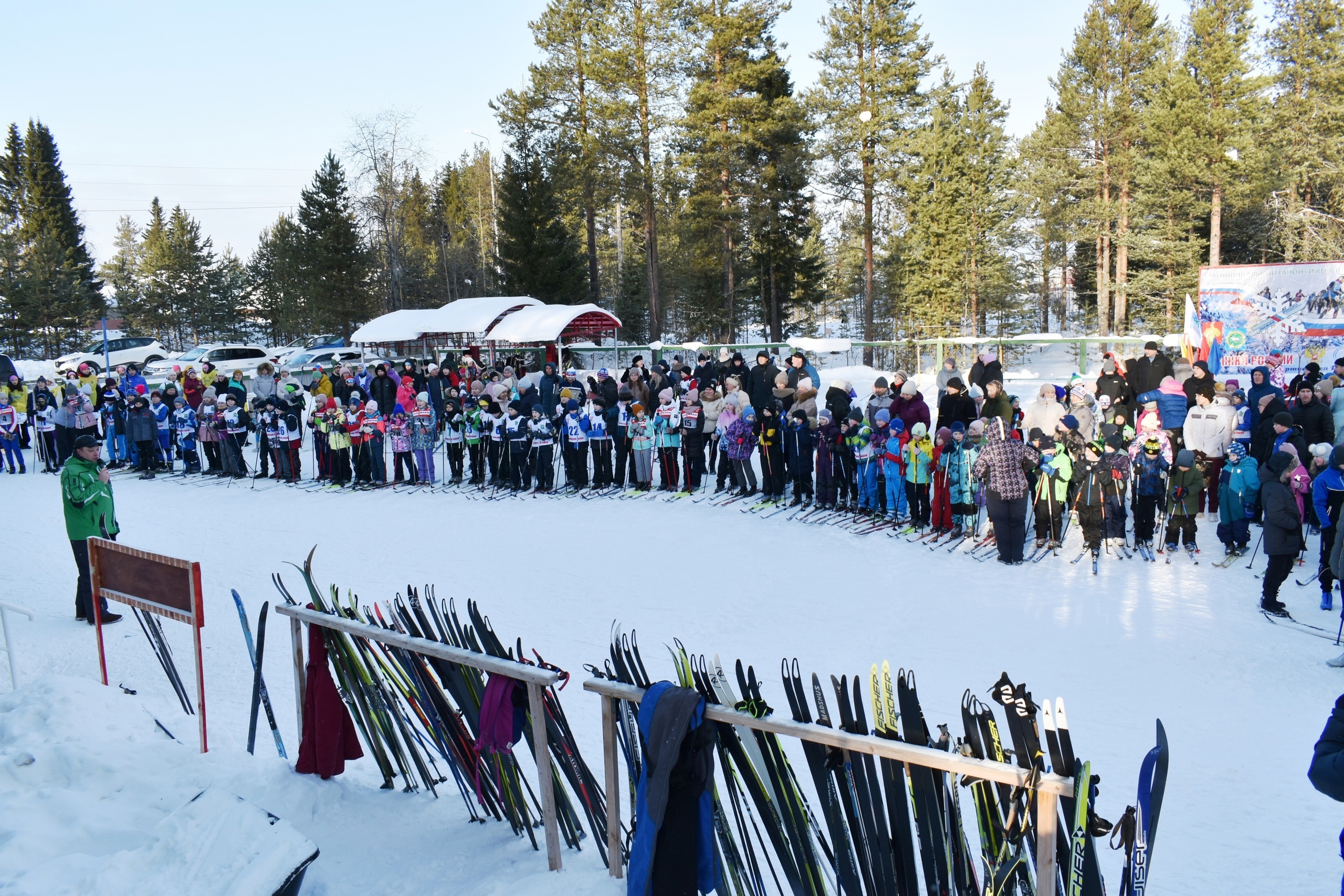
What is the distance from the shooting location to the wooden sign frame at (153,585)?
4.86 metres

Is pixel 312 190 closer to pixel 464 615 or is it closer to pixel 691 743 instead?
pixel 464 615

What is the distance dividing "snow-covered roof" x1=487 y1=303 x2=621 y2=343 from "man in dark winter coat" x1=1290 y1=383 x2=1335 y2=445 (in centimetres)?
1713

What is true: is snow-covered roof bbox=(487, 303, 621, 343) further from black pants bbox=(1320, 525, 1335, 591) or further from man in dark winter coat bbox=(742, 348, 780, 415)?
black pants bbox=(1320, 525, 1335, 591)

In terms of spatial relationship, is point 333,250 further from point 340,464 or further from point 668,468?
point 668,468

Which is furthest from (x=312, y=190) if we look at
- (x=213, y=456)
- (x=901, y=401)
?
(x=901, y=401)

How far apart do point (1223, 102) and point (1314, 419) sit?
23336 millimetres

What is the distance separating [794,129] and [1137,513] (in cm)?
2277

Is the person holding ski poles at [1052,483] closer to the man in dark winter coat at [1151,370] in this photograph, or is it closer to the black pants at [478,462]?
the man in dark winter coat at [1151,370]

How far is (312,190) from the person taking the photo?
119ft

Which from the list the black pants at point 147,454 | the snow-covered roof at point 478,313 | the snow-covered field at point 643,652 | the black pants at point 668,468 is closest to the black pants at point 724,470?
the black pants at point 668,468

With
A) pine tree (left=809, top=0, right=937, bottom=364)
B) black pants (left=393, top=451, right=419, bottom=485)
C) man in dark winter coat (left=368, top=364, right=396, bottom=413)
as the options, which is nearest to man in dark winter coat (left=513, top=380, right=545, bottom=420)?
black pants (left=393, top=451, right=419, bottom=485)

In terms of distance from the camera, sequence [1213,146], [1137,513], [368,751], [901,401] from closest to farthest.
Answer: [368,751] → [1137,513] → [901,401] → [1213,146]

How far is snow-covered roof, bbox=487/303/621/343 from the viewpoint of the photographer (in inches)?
909

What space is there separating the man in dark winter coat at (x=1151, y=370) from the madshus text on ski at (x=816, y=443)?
3 centimetres
